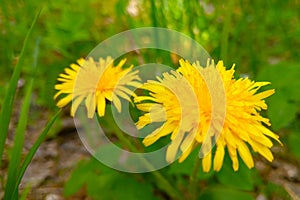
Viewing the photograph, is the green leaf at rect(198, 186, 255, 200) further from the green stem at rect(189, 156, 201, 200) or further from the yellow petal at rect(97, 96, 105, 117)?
the yellow petal at rect(97, 96, 105, 117)

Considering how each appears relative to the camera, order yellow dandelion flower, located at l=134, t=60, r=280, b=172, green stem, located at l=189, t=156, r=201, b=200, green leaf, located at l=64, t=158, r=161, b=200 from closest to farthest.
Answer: yellow dandelion flower, located at l=134, t=60, r=280, b=172
green stem, located at l=189, t=156, r=201, b=200
green leaf, located at l=64, t=158, r=161, b=200

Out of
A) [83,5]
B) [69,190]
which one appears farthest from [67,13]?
[69,190]

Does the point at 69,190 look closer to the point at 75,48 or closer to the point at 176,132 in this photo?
the point at 176,132

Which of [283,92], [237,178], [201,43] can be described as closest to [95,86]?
[237,178]

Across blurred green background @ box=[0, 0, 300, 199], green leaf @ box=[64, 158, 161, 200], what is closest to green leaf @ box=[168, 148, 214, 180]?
blurred green background @ box=[0, 0, 300, 199]

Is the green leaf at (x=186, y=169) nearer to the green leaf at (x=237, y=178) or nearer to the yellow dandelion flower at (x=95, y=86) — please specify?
the green leaf at (x=237, y=178)

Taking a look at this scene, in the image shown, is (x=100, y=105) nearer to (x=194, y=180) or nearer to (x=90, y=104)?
(x=90, y=104)

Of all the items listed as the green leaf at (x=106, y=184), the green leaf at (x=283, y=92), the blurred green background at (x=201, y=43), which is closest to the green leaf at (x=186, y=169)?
the blurred green background at (x=201, y=43)
